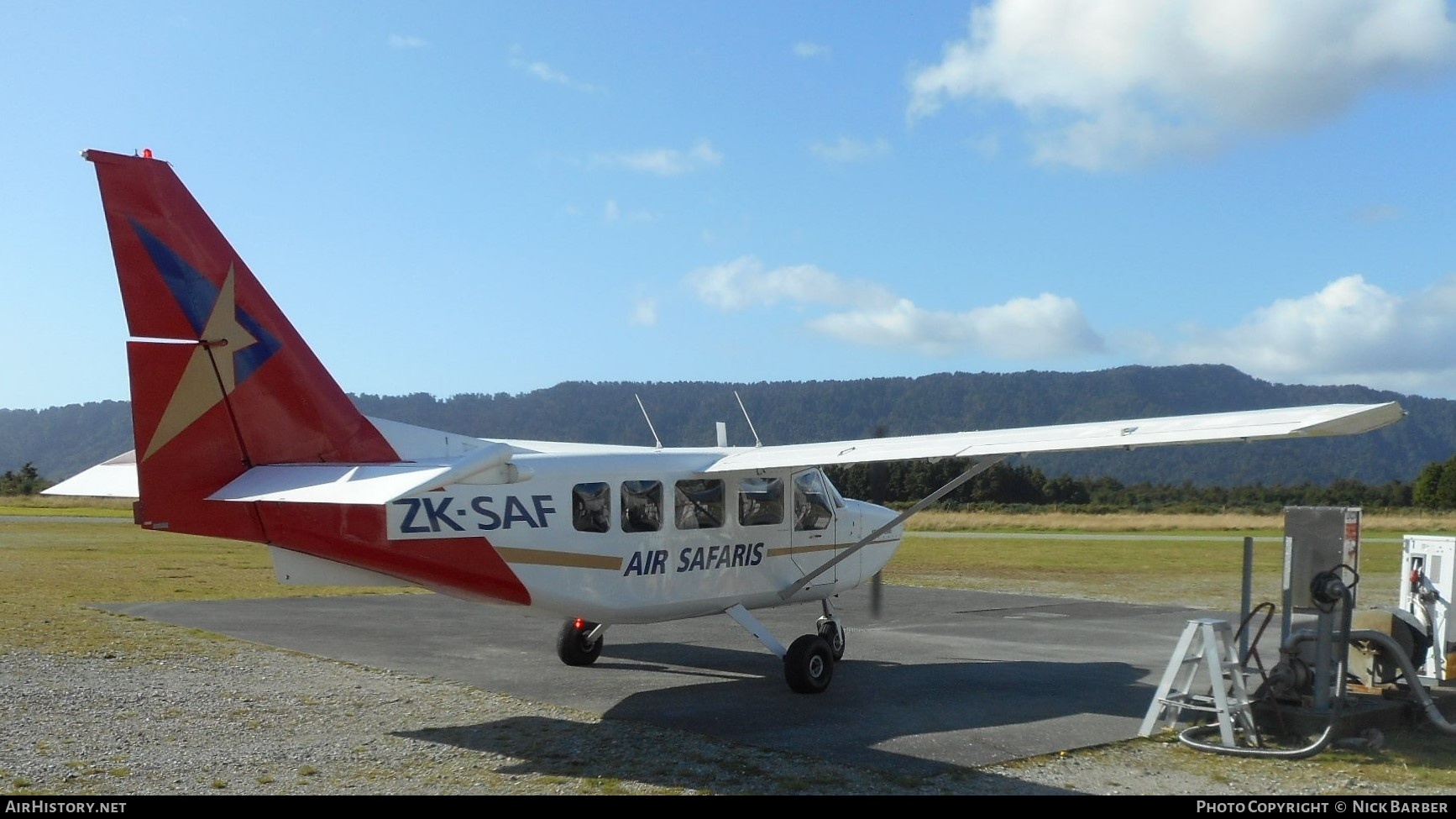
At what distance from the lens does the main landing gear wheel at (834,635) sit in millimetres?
11859

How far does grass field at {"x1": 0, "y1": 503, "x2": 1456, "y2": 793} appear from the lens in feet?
42.1

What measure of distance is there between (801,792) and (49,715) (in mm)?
6160

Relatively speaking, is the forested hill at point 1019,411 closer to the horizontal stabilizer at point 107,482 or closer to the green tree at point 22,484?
the green tree at point 22,484

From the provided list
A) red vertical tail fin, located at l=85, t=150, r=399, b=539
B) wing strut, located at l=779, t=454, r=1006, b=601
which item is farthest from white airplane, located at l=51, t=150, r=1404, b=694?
→ wing strut, located at l=779, t=454, r=1006, b=601

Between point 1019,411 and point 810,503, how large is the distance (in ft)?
576

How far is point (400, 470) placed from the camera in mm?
7715

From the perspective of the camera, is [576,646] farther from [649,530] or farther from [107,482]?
[107,482]

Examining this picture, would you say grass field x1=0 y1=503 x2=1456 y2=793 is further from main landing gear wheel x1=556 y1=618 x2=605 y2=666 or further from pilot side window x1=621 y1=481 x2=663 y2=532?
pilot side window x1=621 y1=481 x2=663 y2=532

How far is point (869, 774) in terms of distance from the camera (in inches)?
294

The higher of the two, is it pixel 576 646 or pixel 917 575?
pixel 576 646

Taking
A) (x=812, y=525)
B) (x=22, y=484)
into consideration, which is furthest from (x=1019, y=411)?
(x=812, y=525)

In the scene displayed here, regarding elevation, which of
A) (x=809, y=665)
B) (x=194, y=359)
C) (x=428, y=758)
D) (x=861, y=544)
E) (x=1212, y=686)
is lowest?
(x=428, y=758)

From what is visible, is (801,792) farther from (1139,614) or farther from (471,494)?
(1139,614)
